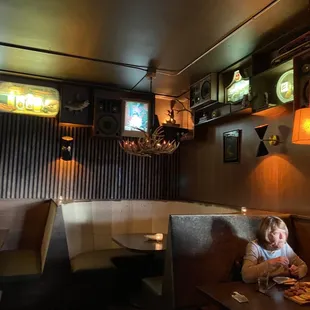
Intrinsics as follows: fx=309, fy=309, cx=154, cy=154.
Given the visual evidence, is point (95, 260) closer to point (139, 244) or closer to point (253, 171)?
point (139, 244)

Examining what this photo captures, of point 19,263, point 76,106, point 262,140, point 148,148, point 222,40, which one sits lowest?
point 19,263

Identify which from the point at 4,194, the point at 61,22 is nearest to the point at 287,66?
the point at 61,22

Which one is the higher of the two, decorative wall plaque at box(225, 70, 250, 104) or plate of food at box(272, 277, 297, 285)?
decorative wall plaque at box(225, 70, 250, 104)

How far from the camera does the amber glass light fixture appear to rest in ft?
7.88

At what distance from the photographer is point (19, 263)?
3896 millimetres

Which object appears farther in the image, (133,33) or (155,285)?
(133,33)

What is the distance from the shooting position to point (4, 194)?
4.91 m

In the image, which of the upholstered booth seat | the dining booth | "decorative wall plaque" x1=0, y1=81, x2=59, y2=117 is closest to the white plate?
the dining booth

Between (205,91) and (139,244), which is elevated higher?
(205,91)

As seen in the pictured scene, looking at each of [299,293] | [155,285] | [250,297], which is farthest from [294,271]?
[155,285]

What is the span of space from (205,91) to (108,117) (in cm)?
172

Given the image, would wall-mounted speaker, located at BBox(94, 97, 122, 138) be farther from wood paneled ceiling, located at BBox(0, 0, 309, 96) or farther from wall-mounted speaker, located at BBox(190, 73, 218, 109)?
wall-mounted speaker, located at BBox(190, 73, 218, 109)

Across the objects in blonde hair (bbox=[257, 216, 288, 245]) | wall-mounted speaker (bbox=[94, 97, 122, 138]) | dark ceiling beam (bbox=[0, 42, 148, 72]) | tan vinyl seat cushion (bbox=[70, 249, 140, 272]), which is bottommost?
tan vinyl seat cushion (bbox=[70, 249, 140, 272])

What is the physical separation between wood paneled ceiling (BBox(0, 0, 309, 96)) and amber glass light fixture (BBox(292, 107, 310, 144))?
1.07 meters
